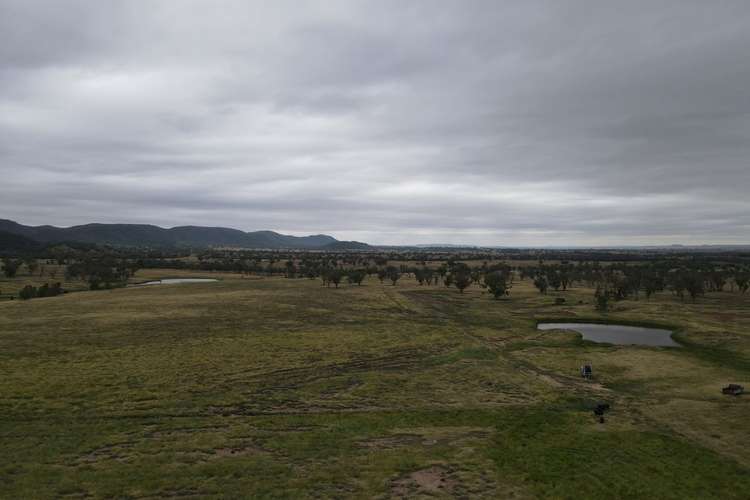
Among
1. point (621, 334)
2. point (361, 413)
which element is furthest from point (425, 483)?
point (621, 334)

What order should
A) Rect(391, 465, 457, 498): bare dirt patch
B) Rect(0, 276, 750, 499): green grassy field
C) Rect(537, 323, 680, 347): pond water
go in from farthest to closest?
Rect(537, 323, 680, 347): pond water, Rect(0, 276, 750, 499): green grassy field, Rect(391, 465, 457, 498): bare dirt patch

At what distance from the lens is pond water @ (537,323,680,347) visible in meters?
56.2

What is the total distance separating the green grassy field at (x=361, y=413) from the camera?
1919cm

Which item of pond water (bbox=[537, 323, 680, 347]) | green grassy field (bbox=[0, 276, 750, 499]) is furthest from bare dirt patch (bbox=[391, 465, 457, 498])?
pond water (bbox=[537, 323, 680, 347])

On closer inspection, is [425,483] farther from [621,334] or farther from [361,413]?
[621,334]

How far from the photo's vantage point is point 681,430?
83.0ft

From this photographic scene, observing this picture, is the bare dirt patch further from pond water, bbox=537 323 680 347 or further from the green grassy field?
pond water, bbox=537 323 680 347

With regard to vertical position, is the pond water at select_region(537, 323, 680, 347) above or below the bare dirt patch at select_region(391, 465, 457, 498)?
below

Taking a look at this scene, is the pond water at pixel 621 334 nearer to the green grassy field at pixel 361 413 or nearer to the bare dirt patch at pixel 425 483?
the green grassy field at pixel 361 413

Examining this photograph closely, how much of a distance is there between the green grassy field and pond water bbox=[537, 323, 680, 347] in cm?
385

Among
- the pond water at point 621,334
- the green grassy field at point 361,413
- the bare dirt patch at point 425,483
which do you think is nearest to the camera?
the bare dirt patch at point 425,483

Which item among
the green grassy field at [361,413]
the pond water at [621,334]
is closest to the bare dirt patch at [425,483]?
the green grassy field at [361,413]

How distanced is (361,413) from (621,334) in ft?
163

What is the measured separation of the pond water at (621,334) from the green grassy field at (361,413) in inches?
151
